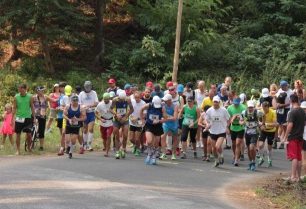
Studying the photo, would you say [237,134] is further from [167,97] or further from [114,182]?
[114,182]

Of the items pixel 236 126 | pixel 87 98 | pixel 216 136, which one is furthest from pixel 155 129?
pixel 87 98

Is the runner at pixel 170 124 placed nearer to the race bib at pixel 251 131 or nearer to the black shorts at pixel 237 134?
the black shorts at pixel 237 134

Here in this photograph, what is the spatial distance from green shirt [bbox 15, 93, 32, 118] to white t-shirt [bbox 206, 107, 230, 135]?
17.3ft

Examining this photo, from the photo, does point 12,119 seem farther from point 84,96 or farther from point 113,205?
point 113,205

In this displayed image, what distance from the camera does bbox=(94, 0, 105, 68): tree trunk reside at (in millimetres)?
32438

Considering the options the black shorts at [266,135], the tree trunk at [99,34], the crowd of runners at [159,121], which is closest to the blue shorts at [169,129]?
the crowd of runners at [159,121]

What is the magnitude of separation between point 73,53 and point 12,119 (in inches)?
636

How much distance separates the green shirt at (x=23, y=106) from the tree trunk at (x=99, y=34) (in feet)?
50.7

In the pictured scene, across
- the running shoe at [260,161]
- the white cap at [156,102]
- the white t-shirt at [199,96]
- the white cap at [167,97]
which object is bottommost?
the running shoe at [260,161]

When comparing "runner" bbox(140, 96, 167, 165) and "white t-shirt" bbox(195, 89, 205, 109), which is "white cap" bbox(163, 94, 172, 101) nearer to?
"runner" bbox(140, 96, 167, 165)

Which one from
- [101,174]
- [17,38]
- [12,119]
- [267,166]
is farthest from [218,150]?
[17,38]

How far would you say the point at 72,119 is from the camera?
1655cm

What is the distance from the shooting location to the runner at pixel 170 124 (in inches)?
663

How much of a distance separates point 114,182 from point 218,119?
4.30 m
